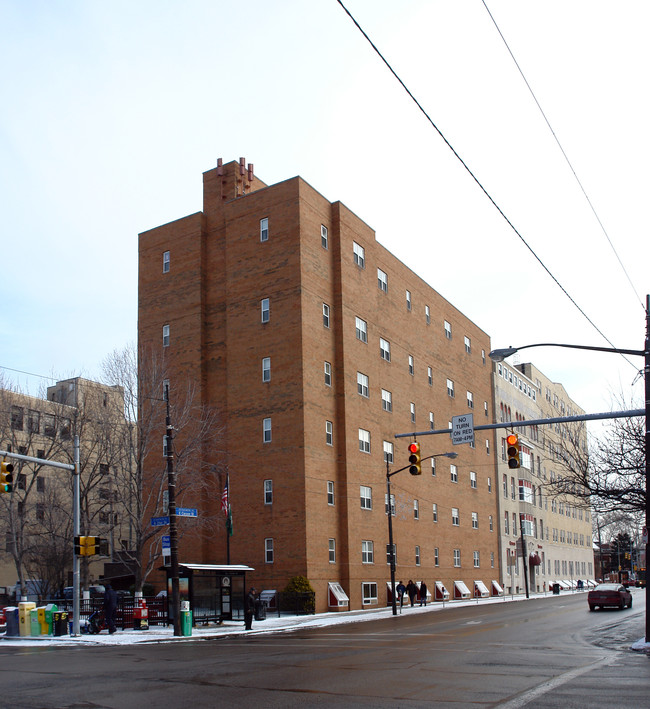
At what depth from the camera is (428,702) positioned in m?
11.8

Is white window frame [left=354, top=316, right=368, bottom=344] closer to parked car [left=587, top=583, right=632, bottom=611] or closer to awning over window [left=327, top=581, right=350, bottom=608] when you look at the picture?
awning over window [left=327, top=581, right=350, bottom=608]

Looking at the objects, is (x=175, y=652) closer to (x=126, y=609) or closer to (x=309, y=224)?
(x=126, y=609)

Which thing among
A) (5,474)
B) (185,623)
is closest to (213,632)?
(185,623)

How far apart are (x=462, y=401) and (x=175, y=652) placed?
4805 centimetres

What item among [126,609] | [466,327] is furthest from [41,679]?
[466,327]

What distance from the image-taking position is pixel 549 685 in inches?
535

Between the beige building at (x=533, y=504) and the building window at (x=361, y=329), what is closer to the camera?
the building window at (x=361, y=329)

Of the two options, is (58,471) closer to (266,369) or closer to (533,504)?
(266,369)

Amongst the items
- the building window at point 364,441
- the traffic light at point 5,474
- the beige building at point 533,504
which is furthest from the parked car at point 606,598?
the traffic light at point 5,474

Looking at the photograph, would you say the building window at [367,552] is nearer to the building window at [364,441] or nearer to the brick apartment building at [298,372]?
the brick apartment building at [298,372]

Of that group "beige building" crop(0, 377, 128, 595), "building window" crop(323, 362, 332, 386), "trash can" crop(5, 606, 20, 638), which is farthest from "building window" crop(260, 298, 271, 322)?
"trash can" crop(5, 606, 20, 638)

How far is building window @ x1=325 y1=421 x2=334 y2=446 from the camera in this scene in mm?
46031

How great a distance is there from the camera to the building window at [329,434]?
4603 cm

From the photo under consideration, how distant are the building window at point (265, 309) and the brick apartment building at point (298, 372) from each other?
9cm
